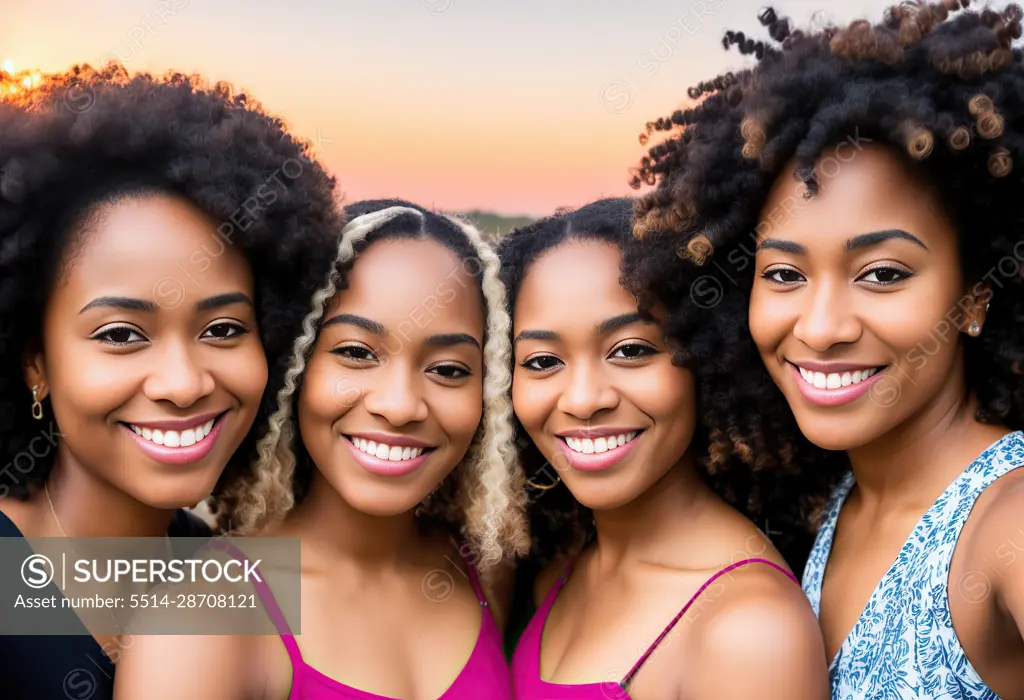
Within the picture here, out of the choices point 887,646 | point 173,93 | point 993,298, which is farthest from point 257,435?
point 993,298

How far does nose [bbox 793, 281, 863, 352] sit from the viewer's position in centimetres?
267

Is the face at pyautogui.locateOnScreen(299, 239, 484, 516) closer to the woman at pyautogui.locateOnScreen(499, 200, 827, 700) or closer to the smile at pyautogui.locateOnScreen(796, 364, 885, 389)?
the woman at pyautogui.locateOnScreen(499, 200, 827, 700)

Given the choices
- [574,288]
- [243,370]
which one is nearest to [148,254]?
[243,370]

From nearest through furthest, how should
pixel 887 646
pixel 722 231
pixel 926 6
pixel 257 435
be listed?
1. pixel 887 646
2. pixel 926 6
3. pixel 722 231
4. pixel 257 435

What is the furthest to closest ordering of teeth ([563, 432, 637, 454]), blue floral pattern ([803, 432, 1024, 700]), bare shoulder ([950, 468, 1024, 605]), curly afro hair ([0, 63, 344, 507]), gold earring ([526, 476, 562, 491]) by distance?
gold earring ([526, 476, 562, 491]) < teeth ([563, 432, 637, 454]) < curly afro hair ([0, 63, 344, 507]) < blue floral pattern ([803, 432, 1024, 700]) < bare shoulder ([950, 468, 1024, 605])

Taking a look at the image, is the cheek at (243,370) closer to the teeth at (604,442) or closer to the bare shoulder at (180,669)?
the bare shoulder at (180,669)

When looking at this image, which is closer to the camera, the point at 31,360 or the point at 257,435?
the point at 31,360

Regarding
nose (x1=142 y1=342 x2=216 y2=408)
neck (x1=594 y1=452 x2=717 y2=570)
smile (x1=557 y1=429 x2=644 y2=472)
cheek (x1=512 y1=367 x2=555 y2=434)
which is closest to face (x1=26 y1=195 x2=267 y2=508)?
nose (x1=142 y1=342 x2=216 y2=408)

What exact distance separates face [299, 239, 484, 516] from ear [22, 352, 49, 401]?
78 centimetres

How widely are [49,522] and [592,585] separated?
1.77m

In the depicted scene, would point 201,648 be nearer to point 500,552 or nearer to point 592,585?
point 500,552

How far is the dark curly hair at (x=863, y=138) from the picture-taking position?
2.70 meters

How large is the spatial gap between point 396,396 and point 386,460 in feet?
0.71

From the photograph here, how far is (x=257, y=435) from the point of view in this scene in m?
3.26
